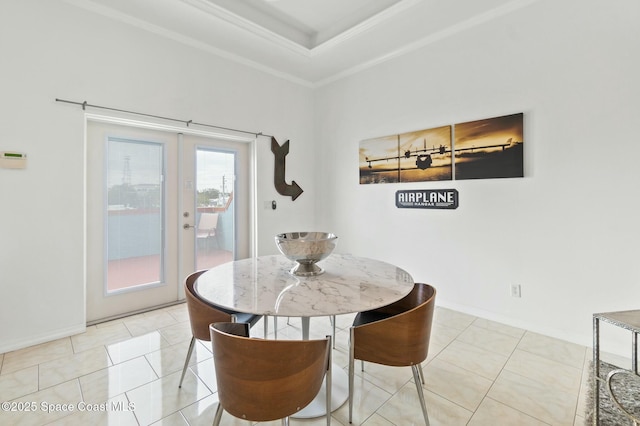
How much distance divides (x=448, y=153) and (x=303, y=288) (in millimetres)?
2385

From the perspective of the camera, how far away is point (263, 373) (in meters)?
1.13

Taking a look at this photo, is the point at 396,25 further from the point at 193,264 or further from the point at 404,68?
the point at 193,264

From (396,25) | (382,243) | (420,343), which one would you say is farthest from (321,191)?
(420,343)

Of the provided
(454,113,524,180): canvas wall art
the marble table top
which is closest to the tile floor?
the marble table top

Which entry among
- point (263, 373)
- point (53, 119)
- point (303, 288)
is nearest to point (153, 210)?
point (53, 119)

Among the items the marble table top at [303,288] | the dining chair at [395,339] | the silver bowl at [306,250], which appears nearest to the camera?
the marble table top at [303,288]

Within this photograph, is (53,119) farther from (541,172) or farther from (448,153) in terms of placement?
(541,172)

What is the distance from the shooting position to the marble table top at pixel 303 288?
1352 millimetres

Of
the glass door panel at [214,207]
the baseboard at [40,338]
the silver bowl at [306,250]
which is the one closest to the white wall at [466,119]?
the baseboard at [40,338]

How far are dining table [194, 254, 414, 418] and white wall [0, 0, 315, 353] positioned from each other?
1723 millimetres

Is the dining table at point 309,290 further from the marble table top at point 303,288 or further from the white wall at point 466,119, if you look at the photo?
the white wall at point 466,119

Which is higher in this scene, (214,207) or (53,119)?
(53,119)

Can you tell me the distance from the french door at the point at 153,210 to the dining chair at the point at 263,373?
2476mm

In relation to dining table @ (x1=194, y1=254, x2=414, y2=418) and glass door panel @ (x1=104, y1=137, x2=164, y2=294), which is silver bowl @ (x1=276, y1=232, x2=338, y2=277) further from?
glass door panel @ (x1=104, y1=137, x2=164, y2=294)
